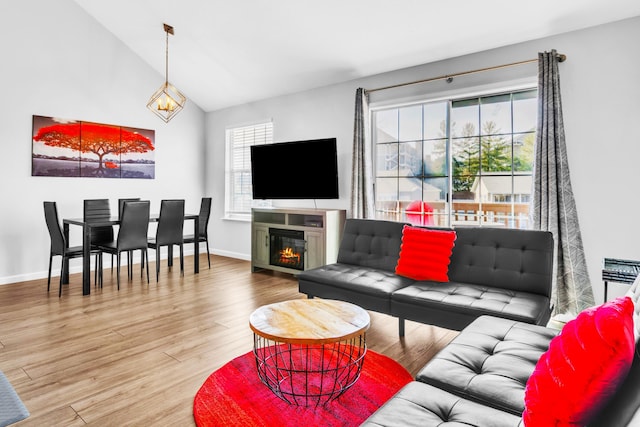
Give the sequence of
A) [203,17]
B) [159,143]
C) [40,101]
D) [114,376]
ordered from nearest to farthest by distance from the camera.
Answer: [114,376]
[203,17]
[40,101]
[159,143]

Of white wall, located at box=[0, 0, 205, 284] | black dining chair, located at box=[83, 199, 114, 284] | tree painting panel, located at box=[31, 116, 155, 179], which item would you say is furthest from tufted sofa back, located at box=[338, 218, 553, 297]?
white wall, located at box=[0, 0, 205, 284]

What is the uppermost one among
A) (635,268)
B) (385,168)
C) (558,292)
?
(385,168)

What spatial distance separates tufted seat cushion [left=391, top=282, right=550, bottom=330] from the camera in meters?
2.28

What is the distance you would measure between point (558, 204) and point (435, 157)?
1312 mm

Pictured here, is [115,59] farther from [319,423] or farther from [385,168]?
[319,423]

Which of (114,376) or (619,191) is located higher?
(619,191)

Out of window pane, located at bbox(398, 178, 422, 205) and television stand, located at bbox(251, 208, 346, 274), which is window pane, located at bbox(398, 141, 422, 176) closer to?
window pane, located at bbox(398, 178, 422, 205)

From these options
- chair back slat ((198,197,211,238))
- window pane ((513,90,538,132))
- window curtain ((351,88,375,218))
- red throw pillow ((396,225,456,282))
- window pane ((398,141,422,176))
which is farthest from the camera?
chair back slat ((198,197,211,238))

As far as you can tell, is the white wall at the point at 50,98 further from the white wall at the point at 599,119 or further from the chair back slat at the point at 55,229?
the white wall at the point at 599,119

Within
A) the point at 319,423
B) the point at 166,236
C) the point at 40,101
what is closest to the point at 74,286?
the point at 166,236

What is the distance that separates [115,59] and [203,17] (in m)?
1.84

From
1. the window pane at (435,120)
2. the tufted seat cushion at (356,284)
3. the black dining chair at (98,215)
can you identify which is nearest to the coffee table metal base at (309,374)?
the tufted seat cushion at (356,284)

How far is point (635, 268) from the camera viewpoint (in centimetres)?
→ 265

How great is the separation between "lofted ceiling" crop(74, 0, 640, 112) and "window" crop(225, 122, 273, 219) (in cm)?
53
